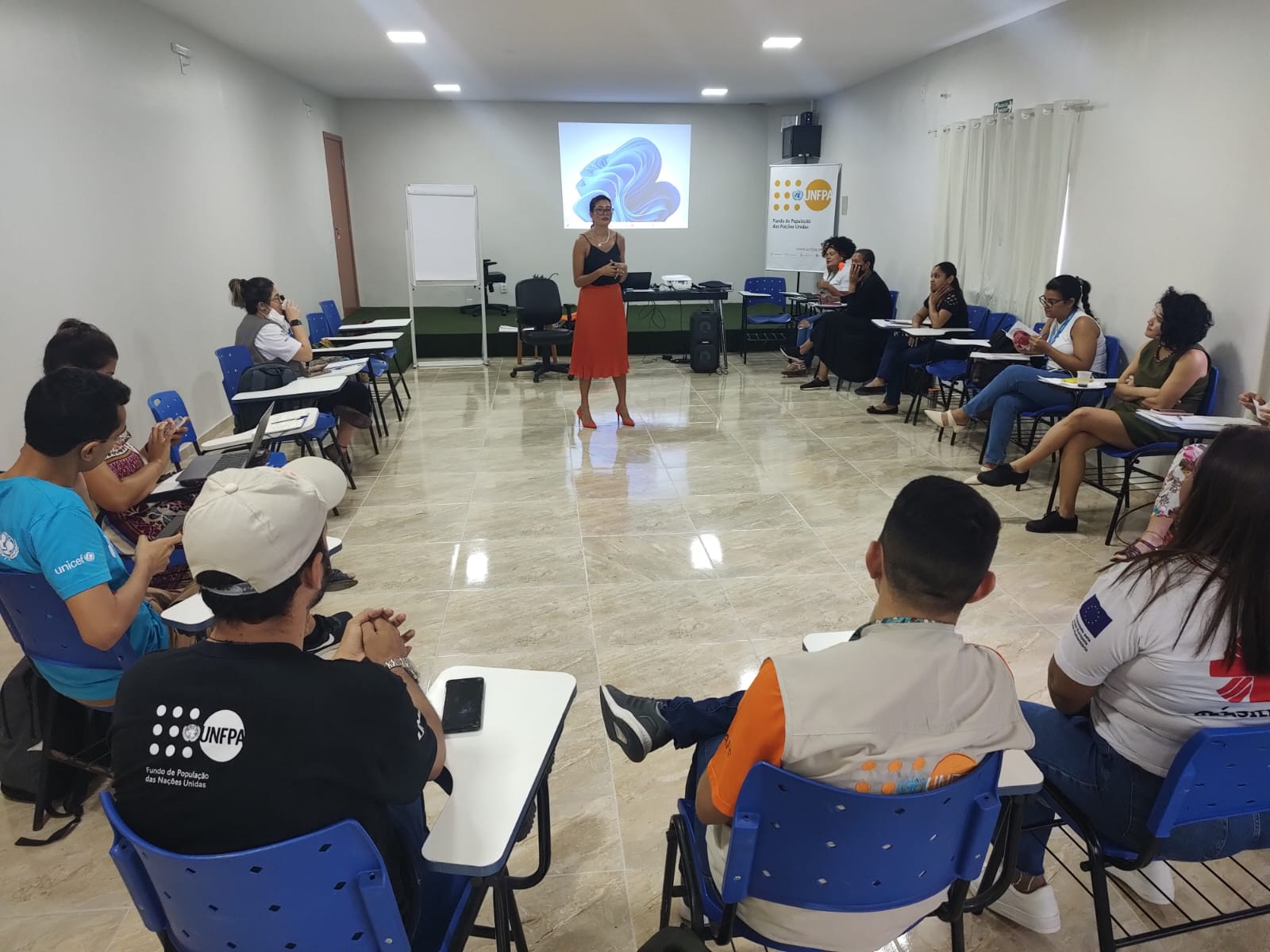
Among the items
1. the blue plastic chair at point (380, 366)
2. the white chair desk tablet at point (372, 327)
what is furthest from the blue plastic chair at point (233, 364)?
→ the white chair desk tablet at point (372, 327)

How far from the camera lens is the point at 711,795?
121 centimetres

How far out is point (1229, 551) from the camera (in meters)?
1.41

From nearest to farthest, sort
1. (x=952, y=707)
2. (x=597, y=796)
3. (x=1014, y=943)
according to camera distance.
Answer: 1. (x=952, y=707)
2. (x=1014, y=943)
3. (x=597, y=796)

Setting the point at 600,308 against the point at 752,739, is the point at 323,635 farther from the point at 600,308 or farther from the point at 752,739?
the point at 600,308

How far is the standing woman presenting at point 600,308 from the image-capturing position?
5.42 meters

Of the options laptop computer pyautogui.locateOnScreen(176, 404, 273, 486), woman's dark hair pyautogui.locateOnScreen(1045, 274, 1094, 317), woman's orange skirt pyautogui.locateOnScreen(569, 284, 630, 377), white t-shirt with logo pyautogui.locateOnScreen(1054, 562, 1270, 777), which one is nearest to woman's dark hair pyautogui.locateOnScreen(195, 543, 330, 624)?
white t-shirt with logo pyautogui.locateOnScreen(1054, 562, 1270, 777)

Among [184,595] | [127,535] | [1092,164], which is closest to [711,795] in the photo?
[184,595]

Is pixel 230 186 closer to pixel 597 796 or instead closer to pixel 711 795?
pixel 597 796

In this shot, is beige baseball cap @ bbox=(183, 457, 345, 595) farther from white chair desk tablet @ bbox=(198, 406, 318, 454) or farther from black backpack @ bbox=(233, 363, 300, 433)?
black backpack @ bbox=(233, 363, 300, 433)

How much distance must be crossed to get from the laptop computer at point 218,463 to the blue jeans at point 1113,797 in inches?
94.2

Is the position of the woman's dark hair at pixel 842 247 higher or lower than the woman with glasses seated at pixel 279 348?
higher

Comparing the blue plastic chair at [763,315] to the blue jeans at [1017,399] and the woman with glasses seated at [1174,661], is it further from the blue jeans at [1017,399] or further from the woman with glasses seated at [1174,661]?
the woman with glasses seated at [1174,661]

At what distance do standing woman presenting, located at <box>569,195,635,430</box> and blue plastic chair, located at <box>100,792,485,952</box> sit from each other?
4.75 metres

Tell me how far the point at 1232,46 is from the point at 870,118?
4.87 meters
